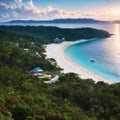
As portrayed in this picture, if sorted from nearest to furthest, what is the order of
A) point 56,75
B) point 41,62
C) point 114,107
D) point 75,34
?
point 114,107 → point 56,75 → point 41,62 → point 75,34

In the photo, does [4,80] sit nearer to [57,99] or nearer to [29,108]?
[57,99]

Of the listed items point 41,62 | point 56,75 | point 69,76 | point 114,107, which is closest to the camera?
point 114,107

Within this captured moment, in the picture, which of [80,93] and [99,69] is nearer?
[80,93]

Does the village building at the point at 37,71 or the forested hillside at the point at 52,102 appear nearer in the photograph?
the forested hillside at the point at 52,102

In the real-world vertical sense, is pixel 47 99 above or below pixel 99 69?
above

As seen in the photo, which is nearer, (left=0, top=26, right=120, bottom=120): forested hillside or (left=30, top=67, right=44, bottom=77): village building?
(left=0, top=26, right=120, bottom=120): forested hillside

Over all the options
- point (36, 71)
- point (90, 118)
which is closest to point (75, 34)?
point (36, 71)

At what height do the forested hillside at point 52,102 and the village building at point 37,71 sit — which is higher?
the forested hillside at point 52,102

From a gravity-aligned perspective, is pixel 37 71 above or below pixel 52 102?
below

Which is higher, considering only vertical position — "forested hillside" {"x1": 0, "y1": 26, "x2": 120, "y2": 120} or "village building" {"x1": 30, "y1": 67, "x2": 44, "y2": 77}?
"forested hillside" {"x1": 0, "y1": 26, "x2": 120, "y2": 120}

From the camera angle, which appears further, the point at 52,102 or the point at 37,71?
the point at 37,71
